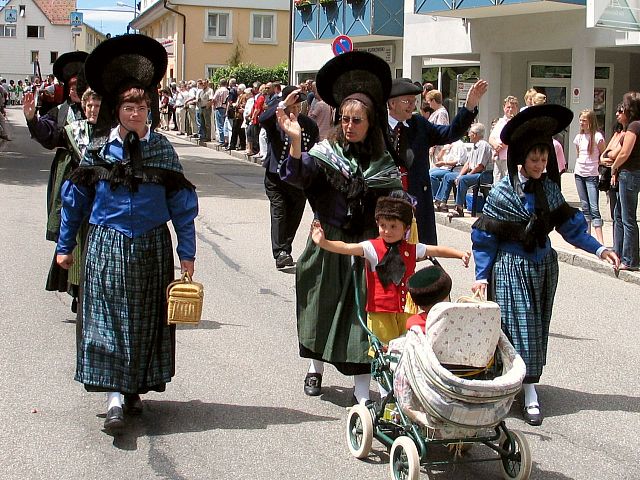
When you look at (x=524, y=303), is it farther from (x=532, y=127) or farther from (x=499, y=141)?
(x=499, y=141)

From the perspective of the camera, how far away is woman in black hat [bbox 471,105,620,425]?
5.79 metres

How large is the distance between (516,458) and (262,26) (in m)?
51.2

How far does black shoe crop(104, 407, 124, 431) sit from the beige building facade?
4682 centimetres

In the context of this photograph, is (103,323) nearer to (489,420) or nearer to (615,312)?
(489,420)

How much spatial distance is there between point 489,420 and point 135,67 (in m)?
2.63

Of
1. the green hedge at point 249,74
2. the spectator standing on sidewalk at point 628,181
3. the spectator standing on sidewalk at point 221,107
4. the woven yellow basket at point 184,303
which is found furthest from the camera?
the green hedge at point 249,74

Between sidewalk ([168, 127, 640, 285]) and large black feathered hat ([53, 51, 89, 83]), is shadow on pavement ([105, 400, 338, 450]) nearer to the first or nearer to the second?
large black feathered hat ([53, 51, 89, 83])

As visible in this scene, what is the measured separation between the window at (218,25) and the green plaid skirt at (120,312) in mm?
48423

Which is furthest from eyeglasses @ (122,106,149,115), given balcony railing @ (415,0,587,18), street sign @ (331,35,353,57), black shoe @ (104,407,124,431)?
balcony railing @ (415,0,587,18)

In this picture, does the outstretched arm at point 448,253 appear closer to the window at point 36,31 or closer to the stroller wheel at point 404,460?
the stroller wheel at point 404,460

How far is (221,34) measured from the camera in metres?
53.0

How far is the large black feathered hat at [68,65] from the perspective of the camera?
800 cm

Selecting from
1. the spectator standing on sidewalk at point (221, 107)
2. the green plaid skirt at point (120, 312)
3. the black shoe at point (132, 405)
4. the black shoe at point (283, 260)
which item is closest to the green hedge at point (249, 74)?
the spectator standing on sidewalk at point (221, 107)

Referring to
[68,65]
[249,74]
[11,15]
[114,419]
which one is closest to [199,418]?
[114,419]
